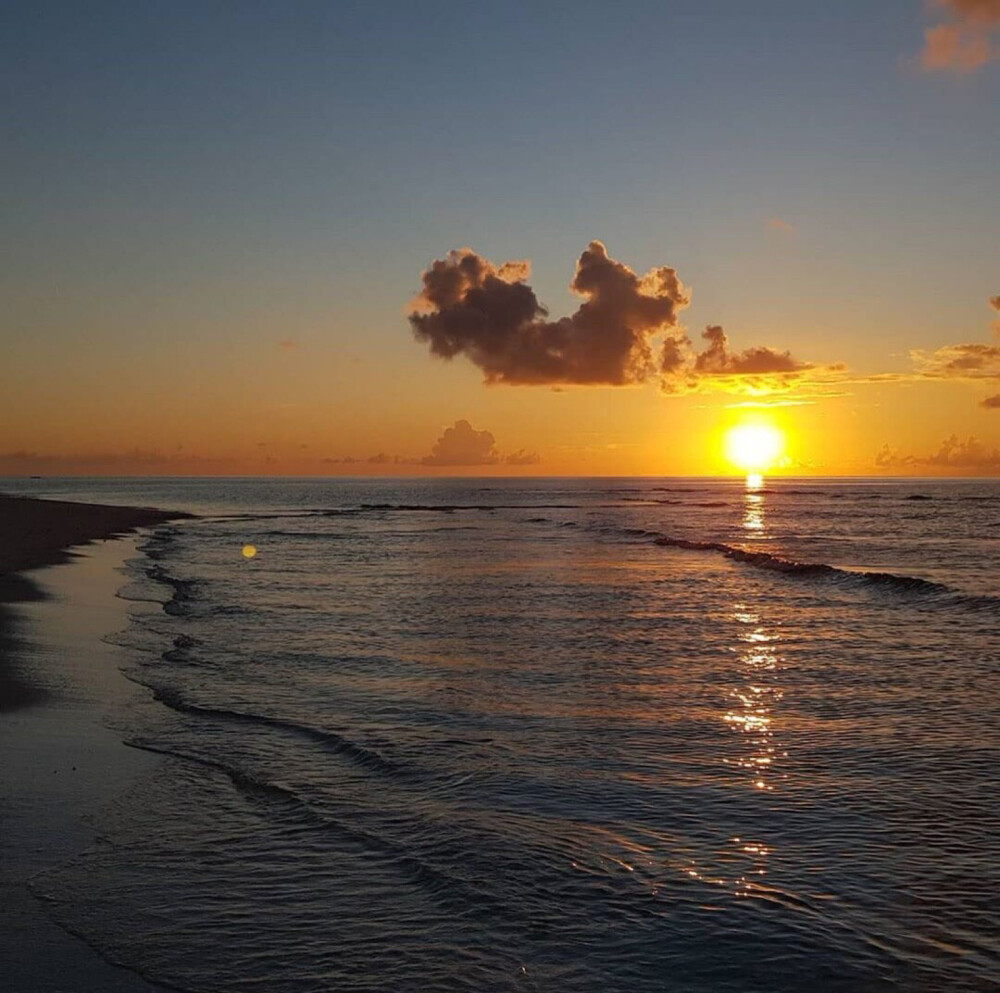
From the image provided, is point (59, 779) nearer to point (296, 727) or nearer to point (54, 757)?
point (54, 757)

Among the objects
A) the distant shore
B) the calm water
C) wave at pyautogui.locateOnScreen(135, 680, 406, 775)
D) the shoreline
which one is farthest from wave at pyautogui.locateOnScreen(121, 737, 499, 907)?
the distant shore

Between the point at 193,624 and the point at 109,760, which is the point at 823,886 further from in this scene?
the point at 193,624

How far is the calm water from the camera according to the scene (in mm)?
7824

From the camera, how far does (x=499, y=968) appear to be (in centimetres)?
752

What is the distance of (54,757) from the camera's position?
13.0 metres

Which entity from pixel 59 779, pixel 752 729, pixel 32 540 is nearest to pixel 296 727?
pixel 59 779

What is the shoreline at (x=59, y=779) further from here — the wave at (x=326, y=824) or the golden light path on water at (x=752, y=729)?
the golden light path on water at (x=752, y=729)

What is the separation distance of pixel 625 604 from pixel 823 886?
924 inches

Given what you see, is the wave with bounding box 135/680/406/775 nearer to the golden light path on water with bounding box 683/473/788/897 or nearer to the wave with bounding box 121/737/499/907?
the wave with bounding box 121/737/499/907

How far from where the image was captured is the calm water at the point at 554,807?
7824mm

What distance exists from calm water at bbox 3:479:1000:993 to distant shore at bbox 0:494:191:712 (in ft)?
7.85

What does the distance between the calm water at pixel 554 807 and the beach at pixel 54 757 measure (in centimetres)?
30

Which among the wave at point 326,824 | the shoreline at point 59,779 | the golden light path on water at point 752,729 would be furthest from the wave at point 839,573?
the shoreline at point 59,779

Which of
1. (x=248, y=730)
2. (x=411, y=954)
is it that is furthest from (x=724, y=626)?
(x=411, y=954)
